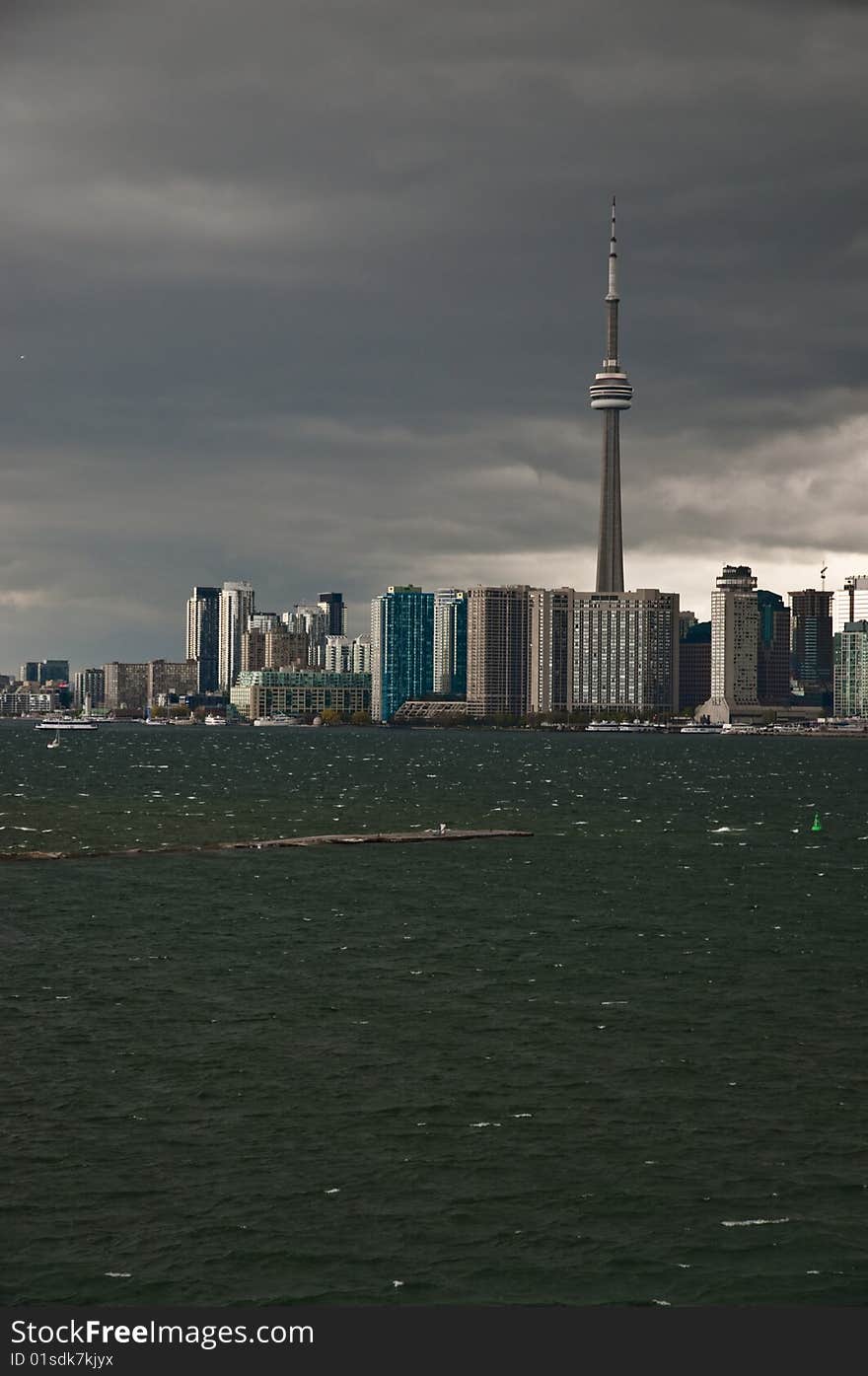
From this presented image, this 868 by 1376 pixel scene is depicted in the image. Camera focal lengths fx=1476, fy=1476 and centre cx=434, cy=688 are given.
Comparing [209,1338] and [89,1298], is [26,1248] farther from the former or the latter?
[209,1338]

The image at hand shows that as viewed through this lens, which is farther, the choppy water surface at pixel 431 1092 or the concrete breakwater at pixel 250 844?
the concrete breakwater at pixel 250 844

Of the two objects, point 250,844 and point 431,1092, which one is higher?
point 250,844

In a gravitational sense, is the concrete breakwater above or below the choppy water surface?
above

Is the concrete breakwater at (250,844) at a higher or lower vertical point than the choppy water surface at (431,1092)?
higher

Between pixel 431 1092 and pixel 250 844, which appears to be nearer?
pixel 431 1092
